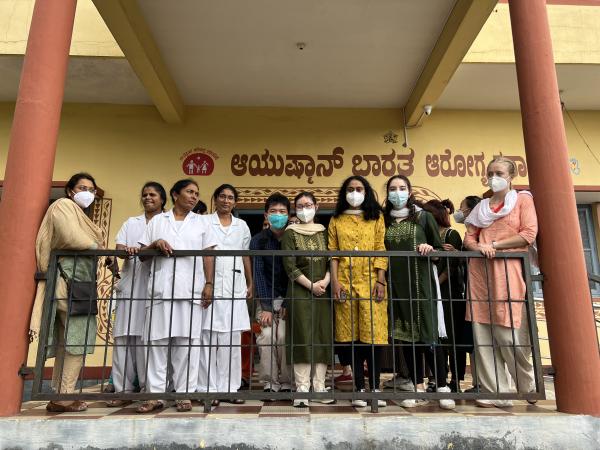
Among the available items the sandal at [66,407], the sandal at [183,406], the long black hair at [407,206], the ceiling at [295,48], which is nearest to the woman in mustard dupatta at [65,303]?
the sandal at [66,407]

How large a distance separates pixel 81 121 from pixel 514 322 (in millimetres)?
5907

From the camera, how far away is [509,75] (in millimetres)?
5723

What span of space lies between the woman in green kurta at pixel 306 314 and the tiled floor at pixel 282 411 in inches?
7.0

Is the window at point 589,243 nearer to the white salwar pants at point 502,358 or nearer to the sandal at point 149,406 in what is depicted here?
the white salwar pants at point 502,358

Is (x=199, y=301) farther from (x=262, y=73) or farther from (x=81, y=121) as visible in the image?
(x=81, y=121)

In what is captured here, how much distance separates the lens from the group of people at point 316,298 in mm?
3104

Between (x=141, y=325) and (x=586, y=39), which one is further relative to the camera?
(x=586, y=39)

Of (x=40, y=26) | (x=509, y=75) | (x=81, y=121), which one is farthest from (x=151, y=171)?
(x=509, y=75)

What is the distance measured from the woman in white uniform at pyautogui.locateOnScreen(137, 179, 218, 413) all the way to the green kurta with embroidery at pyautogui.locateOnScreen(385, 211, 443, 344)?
138 cm

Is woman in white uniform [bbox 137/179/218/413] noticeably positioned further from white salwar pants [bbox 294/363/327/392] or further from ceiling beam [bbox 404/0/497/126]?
ceiling beam [bbox 404/0/497/126]

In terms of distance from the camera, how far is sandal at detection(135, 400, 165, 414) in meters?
2.99

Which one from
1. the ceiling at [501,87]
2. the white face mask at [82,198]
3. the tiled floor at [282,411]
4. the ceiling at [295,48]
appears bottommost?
the tiled floor at [282,411]

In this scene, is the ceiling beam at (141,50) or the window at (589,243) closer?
the ceiling beam at (141,50)

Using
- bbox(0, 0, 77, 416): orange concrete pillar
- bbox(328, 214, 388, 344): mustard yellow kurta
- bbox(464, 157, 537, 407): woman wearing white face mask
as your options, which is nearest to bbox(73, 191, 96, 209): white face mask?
bbox(0, 0, 77, 416): orange concrete pillar
